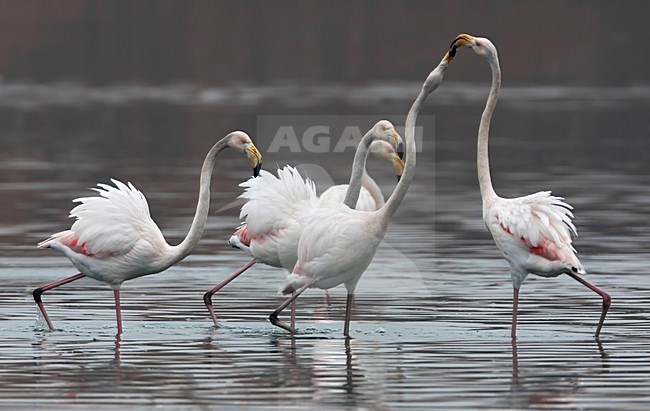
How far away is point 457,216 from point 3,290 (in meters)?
7.88

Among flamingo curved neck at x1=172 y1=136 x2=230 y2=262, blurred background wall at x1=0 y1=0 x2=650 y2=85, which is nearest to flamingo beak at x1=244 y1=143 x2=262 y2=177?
flamingo curved neck at x1=172 y1=136 x2=230 y2=262

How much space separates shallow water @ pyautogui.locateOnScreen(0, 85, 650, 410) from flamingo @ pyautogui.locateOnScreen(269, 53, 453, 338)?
1.54 feet

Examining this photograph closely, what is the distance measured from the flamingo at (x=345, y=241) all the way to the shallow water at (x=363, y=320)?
0.47m

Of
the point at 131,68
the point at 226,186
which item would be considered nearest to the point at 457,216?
the point at 226,186

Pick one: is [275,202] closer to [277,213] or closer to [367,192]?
[277,213]

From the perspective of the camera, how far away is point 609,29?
3679 inches

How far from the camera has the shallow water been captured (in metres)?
10.1

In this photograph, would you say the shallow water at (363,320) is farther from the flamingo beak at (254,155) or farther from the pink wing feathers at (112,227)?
the flamingo beak at (254,155)

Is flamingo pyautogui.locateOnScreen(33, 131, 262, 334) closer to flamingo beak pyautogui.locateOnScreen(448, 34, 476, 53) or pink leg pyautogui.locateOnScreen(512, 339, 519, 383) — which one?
flamingo beak pyautogui.locateOnScreen(448, 34, 476, 53)

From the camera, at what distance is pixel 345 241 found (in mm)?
12016

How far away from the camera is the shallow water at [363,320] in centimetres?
1009

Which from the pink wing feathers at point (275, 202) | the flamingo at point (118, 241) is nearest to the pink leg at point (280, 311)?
the pink wing feathers at point (275, 202)

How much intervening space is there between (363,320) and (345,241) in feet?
4.20

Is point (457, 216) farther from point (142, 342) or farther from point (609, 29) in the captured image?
point (609, 29)
